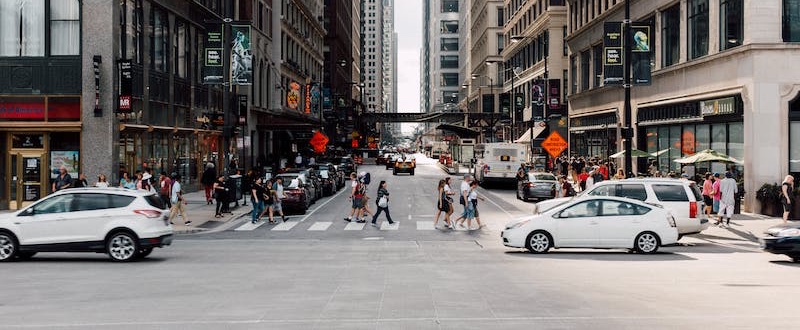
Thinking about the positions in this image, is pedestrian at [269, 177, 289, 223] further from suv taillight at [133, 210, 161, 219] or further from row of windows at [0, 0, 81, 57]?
suv taillight at [133, 210, 161, 219]

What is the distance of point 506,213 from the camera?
35281 millimetres

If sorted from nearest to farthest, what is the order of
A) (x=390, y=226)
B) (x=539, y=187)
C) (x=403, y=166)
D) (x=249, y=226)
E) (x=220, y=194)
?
(x=390, y=226), (x=249, y=226), (x=220, y=194), (x=539, y=187), (x=403, y=166)

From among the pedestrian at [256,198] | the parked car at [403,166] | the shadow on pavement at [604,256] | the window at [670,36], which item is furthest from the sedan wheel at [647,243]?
the parked car at [403,166]

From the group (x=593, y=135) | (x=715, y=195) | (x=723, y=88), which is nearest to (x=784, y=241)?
(x=715, y=195)

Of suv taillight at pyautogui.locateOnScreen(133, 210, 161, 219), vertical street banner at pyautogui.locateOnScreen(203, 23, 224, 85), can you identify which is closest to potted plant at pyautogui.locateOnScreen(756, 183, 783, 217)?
vertical street banner at pyautogui.locateOnScreen(203, 23, 224, 85)

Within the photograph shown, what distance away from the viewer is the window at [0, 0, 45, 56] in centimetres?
3381

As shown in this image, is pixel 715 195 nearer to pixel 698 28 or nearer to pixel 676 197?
pixel 676 197

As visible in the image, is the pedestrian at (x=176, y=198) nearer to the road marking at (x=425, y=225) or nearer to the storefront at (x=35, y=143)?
the storefront at (x=35, y=143)

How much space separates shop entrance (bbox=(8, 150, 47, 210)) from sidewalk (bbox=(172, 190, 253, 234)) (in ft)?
A: 18.7

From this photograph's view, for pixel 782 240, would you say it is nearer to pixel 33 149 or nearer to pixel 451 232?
pixel 451 232

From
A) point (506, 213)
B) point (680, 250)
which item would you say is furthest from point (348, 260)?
point (506, 213)

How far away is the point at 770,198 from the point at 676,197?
980cm

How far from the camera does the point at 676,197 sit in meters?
23.8

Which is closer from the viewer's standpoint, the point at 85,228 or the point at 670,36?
the point at 85,228
